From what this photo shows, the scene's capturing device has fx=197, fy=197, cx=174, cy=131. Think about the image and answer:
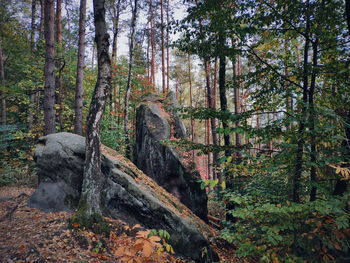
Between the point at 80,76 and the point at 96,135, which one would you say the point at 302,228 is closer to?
the point at 96,135

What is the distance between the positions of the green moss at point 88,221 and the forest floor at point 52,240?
0.12 meters

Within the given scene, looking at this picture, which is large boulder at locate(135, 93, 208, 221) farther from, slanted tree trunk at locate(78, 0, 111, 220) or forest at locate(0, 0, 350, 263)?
slanted tree trunk at locate(78, 0, 111, 220)

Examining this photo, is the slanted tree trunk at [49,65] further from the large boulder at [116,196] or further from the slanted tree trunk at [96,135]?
the slanted tree trunk at [96,135]

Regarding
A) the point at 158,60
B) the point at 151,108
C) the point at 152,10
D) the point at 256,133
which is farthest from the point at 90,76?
the point at 256,133

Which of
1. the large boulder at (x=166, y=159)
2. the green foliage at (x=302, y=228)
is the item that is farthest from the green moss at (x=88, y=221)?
the large boulder at (x=166, y=159)

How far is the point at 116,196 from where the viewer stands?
5.84 m

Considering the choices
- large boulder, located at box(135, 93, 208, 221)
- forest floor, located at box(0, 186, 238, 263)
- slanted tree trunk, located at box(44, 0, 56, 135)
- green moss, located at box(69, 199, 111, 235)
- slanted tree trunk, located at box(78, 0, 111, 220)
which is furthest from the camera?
large boulder, located at box(135, 93, 208, 221)

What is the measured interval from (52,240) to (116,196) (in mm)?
1854

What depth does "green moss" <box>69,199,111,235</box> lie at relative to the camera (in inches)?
189

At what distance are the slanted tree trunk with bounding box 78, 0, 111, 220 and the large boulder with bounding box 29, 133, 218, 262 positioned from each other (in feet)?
2.35

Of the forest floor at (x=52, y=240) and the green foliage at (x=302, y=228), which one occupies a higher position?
the green foliage at (x=302, y=228)

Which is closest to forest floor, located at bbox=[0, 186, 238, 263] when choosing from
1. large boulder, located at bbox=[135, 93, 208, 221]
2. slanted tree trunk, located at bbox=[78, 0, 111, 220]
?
slanted tree trunk, located at bbox=[78, 0, 111, 220]

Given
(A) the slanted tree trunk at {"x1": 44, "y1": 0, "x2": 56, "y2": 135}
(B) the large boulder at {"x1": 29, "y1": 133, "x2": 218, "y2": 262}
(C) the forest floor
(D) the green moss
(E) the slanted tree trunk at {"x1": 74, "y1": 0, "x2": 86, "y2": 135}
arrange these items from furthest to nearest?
(E) the slanted tree trunk at {"x1": 74, "y1": 0, "x2": 86, "y2": 135} < (A) the slanted tree trunk at {"x1": 44, "y1": 0, "x2": 56, "y2": 135} < (B) the large boulder at {"x1": 29, "y1": 133, "x2": 218, "y2": 262} < (D) the green moss < (C) the forest floor

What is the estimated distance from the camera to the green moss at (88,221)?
4.81 meters
